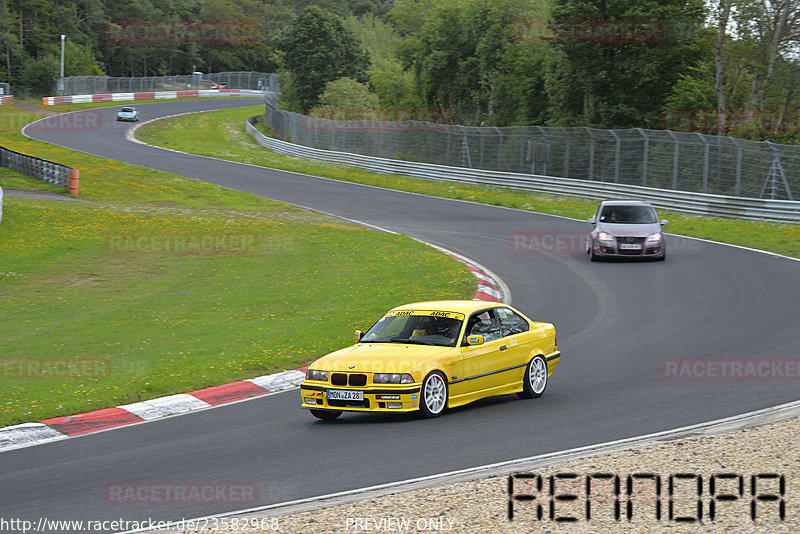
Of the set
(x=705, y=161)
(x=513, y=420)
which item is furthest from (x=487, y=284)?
(x=705, y=161)

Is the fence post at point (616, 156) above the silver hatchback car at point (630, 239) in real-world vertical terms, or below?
above

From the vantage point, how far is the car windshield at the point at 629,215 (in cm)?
2452

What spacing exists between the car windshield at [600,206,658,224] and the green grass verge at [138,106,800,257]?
149 inches

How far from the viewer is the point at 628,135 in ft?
125

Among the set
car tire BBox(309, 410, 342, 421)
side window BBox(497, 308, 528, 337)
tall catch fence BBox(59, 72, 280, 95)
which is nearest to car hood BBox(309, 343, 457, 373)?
car tire BBox(309, 410, 342, 421)

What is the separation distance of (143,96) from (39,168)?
193 ft

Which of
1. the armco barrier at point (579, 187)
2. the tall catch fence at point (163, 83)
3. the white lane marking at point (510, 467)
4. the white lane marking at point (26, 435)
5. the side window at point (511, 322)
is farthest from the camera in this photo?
the tall catch fence at point (163, 83)

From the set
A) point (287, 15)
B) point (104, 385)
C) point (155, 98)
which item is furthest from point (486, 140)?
point (287, 15)

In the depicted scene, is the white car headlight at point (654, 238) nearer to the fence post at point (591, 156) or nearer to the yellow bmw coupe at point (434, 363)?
the yellow bmw coupe at point (434, 363)

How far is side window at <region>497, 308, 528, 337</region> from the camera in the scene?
461 inches

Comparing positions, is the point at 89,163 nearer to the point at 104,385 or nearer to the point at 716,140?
the point at 716,140

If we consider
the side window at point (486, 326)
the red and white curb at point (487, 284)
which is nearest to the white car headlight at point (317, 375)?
the side window at point (486, 326)

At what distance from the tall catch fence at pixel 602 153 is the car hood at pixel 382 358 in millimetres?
24597

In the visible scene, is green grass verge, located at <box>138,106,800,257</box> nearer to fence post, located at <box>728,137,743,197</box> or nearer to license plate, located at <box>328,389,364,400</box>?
fence post, located at <box>728,137,743,197</box>
